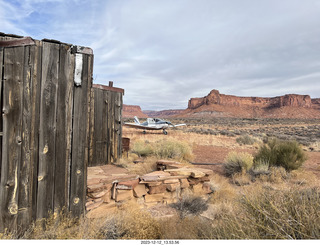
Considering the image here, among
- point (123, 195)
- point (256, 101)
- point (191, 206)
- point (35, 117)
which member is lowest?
point (191, 206)

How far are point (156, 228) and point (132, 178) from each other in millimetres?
1252

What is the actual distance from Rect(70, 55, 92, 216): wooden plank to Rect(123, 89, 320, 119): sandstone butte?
92.5m

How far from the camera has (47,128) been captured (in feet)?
9.11

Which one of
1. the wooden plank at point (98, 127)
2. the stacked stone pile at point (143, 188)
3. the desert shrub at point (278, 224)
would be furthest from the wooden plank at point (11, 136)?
the wooden plank at point (98, 127)

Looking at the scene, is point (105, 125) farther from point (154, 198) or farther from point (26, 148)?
point (26, 148)

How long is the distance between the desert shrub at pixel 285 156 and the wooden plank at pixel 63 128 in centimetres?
655

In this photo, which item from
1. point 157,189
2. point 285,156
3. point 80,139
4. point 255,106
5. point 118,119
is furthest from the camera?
point 255,106

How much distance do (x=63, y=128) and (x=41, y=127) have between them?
266mm

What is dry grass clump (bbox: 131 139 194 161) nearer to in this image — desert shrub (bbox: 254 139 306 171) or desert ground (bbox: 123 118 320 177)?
desert ground (bbox: 123 118 320 177)

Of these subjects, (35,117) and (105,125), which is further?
(105,125)

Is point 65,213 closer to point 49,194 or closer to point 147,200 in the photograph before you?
point 49,194

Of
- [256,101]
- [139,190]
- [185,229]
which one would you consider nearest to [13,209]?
[139,190]

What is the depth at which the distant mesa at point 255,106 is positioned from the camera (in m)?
96.6

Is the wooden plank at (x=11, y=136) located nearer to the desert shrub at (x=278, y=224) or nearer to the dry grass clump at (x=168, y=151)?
the desert shrub at (x=278, y=224)
